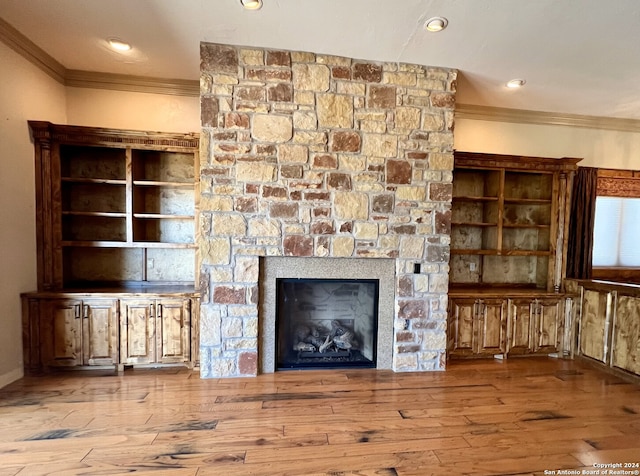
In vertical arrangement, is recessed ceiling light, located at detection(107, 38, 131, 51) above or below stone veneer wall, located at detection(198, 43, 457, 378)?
above

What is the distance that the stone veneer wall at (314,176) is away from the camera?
2729 millimetres

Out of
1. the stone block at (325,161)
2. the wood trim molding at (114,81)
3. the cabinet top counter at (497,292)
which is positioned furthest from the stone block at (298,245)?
the wood trim molding at (114,81)

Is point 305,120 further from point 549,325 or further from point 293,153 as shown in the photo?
point 549,325

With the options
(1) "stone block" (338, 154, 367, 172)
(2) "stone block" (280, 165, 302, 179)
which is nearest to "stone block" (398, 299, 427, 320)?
(1) "stone block" (338, 154, 367, 172)

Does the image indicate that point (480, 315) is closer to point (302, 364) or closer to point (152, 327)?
point (302, 364)

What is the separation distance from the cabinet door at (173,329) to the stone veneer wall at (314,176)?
0.30m

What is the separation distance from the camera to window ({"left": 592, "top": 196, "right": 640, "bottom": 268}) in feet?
13.5

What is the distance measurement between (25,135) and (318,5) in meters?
2.86

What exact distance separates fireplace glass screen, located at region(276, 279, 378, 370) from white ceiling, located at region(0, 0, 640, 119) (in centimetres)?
216

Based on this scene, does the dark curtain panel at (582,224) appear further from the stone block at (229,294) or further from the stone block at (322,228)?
the stone block at (229,294)

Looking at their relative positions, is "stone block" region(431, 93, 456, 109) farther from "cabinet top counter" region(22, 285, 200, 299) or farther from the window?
"cabinet top counter" region(22, 285, 200, 299)

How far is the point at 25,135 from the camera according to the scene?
278 cm

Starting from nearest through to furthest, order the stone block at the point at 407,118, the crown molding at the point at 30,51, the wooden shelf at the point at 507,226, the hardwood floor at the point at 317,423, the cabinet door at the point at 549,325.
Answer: the hardwood floor at the point at 317,423 → the crown molding at the point at 30,51 → the stone block at the point at 407,118 → the cabinet door at the point at 549,325 → the wooden shelf at the point at 507,226

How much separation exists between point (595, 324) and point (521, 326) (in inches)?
30.0
